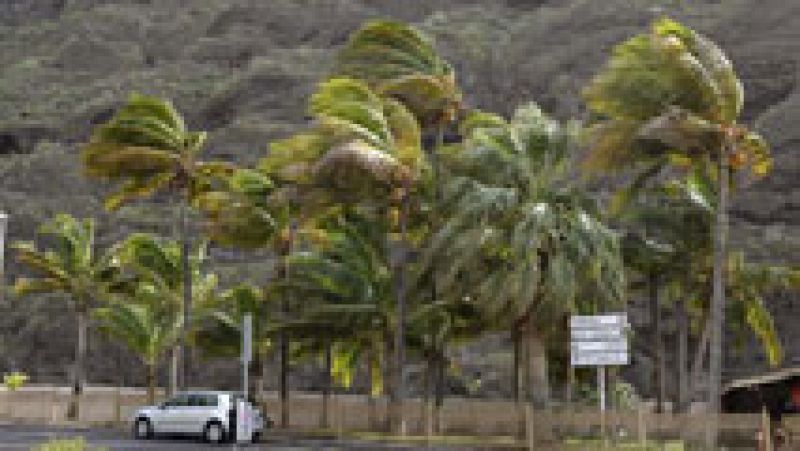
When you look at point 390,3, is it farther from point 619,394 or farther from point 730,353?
point 619,394

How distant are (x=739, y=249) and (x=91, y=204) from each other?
56.7 meters

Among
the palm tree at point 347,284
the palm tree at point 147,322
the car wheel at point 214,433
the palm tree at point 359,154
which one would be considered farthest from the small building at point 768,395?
the palm tree at point 147,322

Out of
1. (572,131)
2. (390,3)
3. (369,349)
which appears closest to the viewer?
(572,131)

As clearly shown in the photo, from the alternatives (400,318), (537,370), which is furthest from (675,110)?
(400,318)

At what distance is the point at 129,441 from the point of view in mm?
34781

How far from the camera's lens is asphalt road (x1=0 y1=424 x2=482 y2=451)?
3184 cm

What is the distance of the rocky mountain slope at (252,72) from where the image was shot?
266ft

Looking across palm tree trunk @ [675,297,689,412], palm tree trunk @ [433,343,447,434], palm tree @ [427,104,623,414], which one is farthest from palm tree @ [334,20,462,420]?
palm tree trunk @ [675,297,689,412]

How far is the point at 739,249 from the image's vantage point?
69.2 m

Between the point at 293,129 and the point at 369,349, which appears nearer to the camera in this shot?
the point at 369,349

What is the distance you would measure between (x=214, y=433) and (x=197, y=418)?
0.77 meters

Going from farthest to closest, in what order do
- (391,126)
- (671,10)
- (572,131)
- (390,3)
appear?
(390,3), (671,10), (391,126), (572,131)

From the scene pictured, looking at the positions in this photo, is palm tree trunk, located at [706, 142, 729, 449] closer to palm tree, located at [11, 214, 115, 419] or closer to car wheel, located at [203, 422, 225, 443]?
car wheel, located at [203, 422, 225, 443]

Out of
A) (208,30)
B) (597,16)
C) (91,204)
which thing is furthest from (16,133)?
(597,16)
